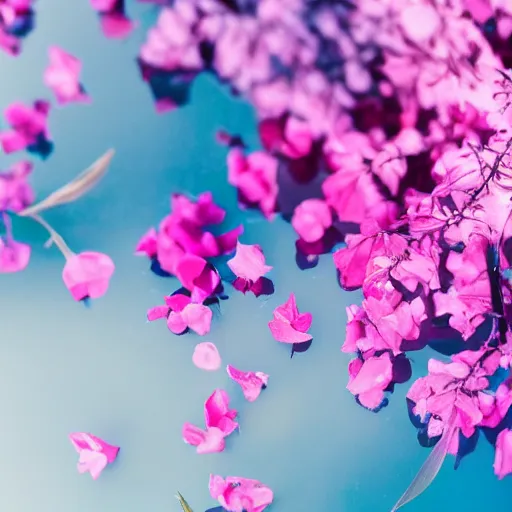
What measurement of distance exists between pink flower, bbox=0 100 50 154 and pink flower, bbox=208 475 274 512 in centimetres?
42

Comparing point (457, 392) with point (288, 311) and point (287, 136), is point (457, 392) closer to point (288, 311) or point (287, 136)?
point (288, 311)

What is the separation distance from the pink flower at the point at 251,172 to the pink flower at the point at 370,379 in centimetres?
24

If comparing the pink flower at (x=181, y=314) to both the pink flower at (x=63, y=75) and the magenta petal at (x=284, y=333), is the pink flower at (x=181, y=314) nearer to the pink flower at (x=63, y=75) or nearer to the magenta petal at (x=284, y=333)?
the magenta petal at (x=284, y=333)

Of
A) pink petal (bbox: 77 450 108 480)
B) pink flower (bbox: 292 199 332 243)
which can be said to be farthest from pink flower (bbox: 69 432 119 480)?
pink flower (bbox: 292 199 332 243)

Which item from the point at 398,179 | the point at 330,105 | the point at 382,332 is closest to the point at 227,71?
Result: the point at 330,105

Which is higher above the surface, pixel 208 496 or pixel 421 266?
pixel 421 266

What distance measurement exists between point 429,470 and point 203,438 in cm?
30

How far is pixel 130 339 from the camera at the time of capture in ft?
2.11

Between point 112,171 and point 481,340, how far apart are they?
Result: 1.66 feet

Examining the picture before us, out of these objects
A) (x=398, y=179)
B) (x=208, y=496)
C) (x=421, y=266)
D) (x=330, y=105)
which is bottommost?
(x=208, y=496)

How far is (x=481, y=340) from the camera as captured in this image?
747mm

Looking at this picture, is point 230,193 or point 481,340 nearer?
point 230,193

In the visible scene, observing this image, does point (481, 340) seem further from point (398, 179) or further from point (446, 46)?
point (446, 46)

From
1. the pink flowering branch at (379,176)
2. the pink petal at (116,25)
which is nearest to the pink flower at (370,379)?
the pink flowering branch at (379,176)
